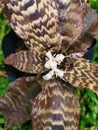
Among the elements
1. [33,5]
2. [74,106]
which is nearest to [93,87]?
[74,106]

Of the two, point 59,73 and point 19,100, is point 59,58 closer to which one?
point 59,73

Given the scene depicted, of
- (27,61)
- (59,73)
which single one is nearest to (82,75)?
(59,73)

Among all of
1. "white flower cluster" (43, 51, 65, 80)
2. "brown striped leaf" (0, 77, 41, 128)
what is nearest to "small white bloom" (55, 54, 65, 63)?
"white flower cluster" (43, 51, 65, 80)

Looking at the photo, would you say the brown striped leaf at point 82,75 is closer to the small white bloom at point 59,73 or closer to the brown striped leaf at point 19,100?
the small white bloom at point 59,73

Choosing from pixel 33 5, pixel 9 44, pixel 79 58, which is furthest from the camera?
pixel 9 44

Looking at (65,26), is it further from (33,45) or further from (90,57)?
(90,57)

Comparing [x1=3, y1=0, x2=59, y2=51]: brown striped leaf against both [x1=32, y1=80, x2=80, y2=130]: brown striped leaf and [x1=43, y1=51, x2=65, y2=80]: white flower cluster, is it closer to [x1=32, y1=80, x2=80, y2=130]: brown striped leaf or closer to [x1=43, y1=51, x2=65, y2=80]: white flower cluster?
[x1=43, y1=51, x2=65, y2=80]: white flower cluster
